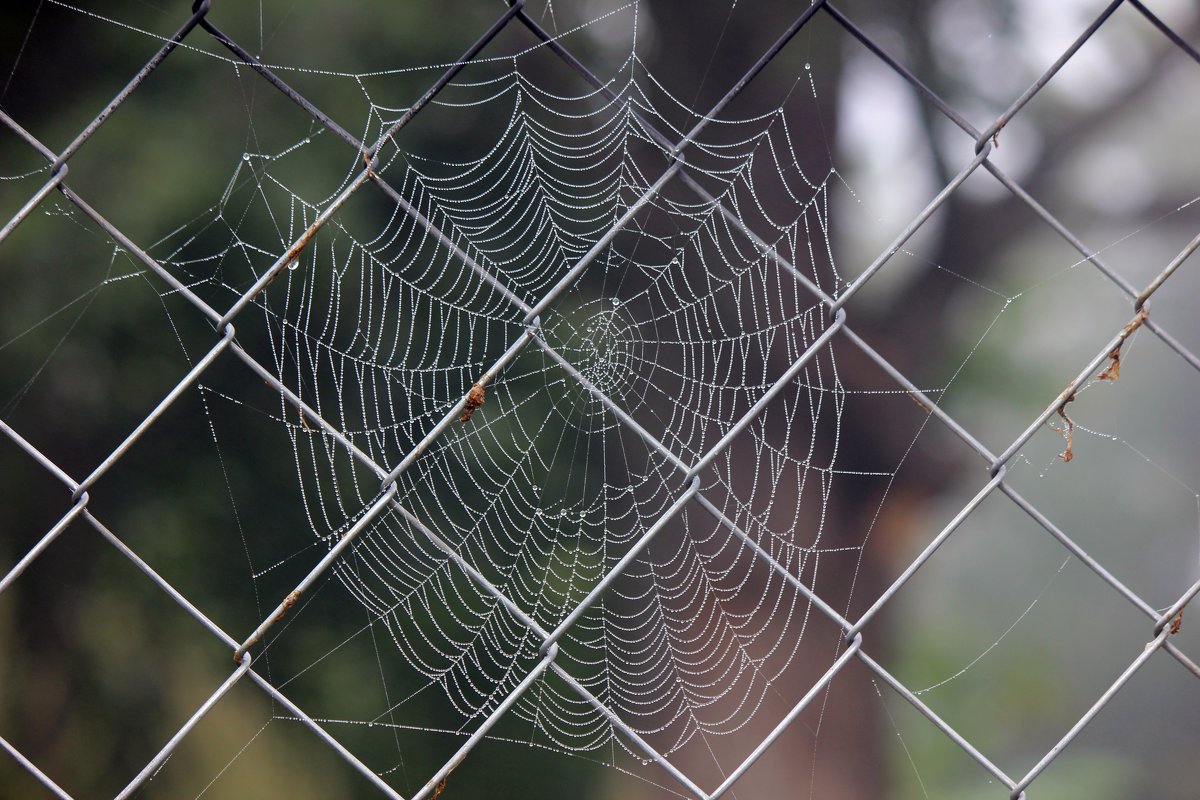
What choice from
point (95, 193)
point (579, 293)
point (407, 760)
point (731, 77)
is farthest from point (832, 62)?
point (407, 760)

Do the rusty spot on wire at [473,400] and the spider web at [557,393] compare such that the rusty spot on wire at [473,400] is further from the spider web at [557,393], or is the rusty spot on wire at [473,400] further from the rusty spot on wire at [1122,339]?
the spider web at [557,393]

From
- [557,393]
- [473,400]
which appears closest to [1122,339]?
[473,400]

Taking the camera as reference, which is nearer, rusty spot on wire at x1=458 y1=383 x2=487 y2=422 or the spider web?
rusty spot on wire at x1=458 y1=383 x2=487 y2=422

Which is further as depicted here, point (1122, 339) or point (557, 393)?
point (557, 393)

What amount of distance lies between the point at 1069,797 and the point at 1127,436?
2875mm

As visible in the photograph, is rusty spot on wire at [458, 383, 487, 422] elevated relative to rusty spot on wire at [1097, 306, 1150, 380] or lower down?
lower down

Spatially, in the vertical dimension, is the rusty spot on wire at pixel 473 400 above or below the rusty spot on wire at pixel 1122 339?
below

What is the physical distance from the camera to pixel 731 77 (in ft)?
10.4

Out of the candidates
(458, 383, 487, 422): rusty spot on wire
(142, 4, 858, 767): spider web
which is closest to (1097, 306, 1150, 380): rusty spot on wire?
(458, 383, 487, 422): rusty spot on wire

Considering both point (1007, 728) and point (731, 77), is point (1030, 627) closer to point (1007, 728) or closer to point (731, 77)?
point (1007, 728)

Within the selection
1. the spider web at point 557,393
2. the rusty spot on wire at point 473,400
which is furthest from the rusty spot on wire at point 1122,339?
the spider web at point 557,393

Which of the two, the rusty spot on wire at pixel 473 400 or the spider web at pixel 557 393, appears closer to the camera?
the rusty spot on wire at pixel 473 400

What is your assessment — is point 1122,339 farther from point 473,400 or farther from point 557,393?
point 557,393

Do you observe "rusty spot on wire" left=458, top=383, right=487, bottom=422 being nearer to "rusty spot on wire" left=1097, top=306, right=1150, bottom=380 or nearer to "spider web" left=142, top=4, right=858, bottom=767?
"rusty spot on wire" left=1097, top=306, right=1150, bottom=380
